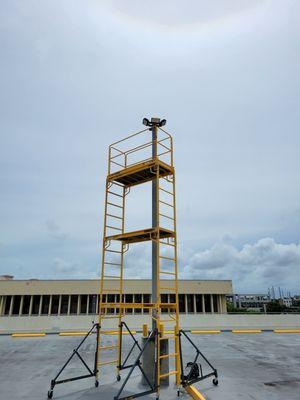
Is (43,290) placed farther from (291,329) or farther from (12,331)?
(291,329)

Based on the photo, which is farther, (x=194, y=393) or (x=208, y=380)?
(x=208, y=380)

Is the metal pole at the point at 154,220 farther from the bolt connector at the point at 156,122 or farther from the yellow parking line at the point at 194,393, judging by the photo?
the yellow parking line at the point at 194,393

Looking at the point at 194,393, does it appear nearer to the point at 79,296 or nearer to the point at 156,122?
the point at 156,122

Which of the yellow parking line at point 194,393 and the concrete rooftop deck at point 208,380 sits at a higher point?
the yellow parking line at point 194,393

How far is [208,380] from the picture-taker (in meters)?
9.41

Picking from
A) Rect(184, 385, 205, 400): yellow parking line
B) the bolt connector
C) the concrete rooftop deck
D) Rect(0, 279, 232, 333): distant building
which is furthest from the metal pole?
Rect(0, 279, 232, 333): distant building

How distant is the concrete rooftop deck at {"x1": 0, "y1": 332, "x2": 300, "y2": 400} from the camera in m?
8.16

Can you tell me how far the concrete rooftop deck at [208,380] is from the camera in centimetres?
816

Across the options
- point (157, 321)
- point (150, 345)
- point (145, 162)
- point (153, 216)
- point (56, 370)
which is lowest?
point (56, 370)

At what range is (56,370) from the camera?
1122cm

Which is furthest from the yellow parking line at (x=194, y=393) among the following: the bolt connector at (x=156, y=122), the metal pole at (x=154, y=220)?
the bolt connector at (x=156, y=122)

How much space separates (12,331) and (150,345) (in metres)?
20.0

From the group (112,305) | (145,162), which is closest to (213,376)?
(112,305)

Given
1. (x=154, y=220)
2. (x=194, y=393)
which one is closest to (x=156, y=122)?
(x=154, y=220)
